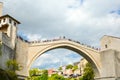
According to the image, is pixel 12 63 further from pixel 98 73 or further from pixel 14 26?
pixel 98 73

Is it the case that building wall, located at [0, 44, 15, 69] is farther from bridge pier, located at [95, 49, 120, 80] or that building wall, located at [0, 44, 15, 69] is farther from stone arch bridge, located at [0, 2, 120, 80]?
bridge pier, located at [95, 49, 120, 80]

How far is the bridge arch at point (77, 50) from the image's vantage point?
32.7 metres

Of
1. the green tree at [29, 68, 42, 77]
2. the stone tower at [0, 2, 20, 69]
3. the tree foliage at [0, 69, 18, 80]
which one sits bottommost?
the tree foliage at [0, 69, 18, 80]

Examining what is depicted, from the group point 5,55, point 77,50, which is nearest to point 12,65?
point 5,55

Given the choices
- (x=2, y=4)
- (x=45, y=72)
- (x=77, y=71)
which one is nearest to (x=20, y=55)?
(x=2, y=4)

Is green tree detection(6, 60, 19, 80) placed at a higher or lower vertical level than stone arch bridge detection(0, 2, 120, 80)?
lower

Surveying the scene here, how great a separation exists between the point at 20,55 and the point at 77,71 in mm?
53235

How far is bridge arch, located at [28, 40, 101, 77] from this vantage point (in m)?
32.7

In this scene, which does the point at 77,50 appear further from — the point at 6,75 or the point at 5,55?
the point at 6,75

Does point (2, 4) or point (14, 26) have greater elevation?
point (2, 4)

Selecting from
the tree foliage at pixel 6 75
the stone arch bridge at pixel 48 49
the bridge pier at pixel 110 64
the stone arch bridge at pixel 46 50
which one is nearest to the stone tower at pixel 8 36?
the stone arch bridge at pixel 48 49

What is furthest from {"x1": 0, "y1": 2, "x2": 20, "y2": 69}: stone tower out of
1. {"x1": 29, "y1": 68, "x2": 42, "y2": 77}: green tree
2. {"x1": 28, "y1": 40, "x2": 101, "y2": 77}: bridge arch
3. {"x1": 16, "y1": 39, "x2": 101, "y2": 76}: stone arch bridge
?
{"x1": 29, "y1": 68, "x2": 42, "y2": 77}: green tree

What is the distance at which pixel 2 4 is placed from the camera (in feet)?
106

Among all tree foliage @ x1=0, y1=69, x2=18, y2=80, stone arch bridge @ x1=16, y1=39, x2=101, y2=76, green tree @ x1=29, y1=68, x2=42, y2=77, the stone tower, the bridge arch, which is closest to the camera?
tree foliage @ x1=0, y1=69, x2=18, y2=80
